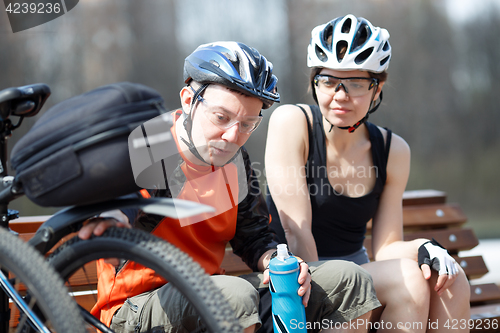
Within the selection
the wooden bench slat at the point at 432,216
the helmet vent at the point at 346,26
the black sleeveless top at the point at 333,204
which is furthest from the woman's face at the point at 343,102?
the wooden bench slat at the point at 432,216

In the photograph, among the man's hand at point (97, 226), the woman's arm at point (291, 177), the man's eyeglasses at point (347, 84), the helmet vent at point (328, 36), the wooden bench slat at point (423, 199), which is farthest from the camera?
the wooden bench slat at point (423, 199)

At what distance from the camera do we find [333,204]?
2115mm

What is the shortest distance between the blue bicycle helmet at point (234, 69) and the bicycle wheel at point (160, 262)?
25.2 inches

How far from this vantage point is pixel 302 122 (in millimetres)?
2129

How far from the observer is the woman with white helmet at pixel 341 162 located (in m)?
2.01

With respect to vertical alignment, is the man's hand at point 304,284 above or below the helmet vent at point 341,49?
below

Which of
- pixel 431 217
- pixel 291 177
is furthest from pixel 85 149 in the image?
pixel 431 217

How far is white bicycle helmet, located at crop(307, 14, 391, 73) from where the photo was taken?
2064 mm

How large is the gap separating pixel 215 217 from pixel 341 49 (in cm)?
109

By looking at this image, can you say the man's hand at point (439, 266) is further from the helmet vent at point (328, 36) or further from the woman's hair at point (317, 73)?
the helmet vent at point (328, 36)

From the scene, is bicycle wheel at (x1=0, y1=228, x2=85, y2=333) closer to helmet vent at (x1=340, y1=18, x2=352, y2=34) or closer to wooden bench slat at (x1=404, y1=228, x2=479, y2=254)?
helmet vent at (x1=340, y1=18, x2=352, y2=34)

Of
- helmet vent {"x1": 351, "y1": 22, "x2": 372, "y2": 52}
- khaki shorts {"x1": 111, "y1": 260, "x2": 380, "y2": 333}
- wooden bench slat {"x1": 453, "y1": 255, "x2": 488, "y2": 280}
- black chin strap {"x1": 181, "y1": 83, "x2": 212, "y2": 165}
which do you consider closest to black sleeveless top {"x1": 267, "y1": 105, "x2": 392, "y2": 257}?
helmet vent {"x1": 351, "y1": 22, "x2": 372, "y2": 52}

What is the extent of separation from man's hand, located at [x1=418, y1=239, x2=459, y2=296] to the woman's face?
2.28 feet

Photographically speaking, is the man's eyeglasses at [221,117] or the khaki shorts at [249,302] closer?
the khaki shorts at [249,302]
